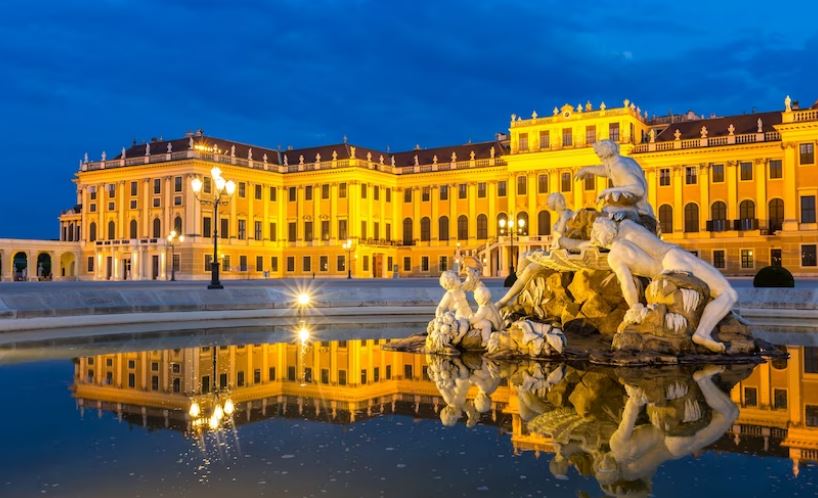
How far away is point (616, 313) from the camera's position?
430 inches

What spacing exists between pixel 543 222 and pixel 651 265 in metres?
52.0

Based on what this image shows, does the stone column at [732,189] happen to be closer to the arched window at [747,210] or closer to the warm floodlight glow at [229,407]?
the arched window at [747,210]

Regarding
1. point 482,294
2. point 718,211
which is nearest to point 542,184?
point 718,211

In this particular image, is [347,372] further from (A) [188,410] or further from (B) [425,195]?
(B) [425,195]

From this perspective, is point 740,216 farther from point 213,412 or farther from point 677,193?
point 213,412

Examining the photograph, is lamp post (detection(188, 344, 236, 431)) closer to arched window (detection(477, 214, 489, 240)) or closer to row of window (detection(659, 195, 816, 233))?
row of window (detection(659, 195, 816, 233))

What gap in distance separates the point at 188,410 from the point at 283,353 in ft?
13.9

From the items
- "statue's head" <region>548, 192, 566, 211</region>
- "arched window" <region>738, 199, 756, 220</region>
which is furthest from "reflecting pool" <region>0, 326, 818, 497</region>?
"arched window" <region>738, 199, 756, 220</region>

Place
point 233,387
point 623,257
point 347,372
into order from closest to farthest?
1. point 233,387
2. point 347,372
3. point 623,257

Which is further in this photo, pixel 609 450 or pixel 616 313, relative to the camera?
pixel 616 313

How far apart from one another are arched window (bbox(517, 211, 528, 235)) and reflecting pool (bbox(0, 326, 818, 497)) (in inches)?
2045

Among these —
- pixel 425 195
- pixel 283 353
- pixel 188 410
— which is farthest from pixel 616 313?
pixel 425 195

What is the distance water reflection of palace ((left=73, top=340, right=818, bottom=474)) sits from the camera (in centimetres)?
615

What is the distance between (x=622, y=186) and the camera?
38.3ft
